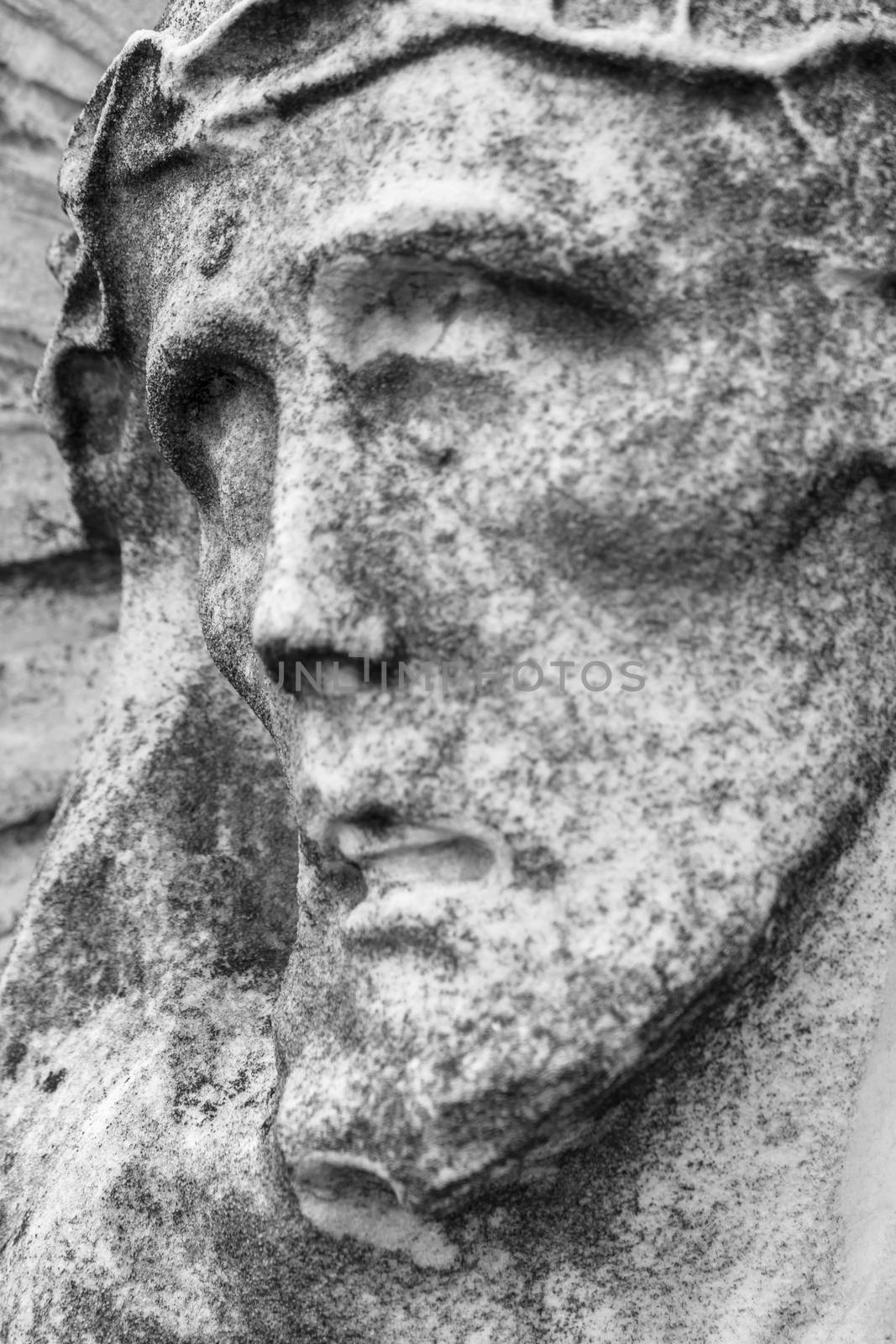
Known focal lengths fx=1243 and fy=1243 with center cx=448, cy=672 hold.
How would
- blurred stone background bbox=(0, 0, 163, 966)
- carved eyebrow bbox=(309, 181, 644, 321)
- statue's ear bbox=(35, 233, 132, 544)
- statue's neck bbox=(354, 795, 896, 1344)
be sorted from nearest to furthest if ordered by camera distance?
carved eyebrow bbox=(309, 181, 644, 321) → statue's neck bbox=(354, 795, 896, 1344) → statue's ear bbox=(35, 233, 132, 544) → blurred stone background bbox=(0, 0, 163, 966)

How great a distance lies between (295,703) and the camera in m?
0.71

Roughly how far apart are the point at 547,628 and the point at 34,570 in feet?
2.95

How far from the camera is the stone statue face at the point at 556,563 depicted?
608 millimetres

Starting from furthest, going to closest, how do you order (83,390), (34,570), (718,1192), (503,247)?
1. (34,570)
2. (83,390)
3. (718,1192)
4. (503,247)

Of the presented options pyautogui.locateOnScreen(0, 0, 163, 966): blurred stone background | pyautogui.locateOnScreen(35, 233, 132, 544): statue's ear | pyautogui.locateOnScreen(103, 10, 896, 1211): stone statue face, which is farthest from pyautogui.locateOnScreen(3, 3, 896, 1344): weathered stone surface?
pyautogui.locateOnScreen(0, 0, 163, 966): blurred stone background

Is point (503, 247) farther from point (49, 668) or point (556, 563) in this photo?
point (49, 668)

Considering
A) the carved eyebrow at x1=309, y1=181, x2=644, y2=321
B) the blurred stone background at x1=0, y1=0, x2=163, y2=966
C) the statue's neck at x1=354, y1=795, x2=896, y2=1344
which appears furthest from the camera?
the blurred stone background at x1=0, y1=0, x2=163, y2=966

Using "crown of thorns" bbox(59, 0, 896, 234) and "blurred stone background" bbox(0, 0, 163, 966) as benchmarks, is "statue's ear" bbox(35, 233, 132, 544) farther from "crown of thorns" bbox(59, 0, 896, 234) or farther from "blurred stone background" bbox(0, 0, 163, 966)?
"blurred stone background" bbox(0, 0, 163, 966)

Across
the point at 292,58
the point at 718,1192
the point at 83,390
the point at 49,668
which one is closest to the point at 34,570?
the point at 49,668

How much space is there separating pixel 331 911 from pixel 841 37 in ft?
1.77

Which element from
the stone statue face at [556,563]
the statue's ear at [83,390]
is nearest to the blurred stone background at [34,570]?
the statue's ear at [83,390]

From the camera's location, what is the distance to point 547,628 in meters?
0.62

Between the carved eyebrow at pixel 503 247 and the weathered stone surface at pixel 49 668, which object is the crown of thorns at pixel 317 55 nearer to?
the carved eyebrow at pixel 503 247

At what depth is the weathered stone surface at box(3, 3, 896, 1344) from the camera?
610 millimetres
